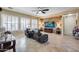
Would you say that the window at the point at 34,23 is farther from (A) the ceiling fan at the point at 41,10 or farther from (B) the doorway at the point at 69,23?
(B) the doorway at the point at 69,23

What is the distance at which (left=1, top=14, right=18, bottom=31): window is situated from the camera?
2412mm

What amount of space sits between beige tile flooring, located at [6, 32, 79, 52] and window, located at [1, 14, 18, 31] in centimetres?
27

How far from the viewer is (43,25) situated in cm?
277

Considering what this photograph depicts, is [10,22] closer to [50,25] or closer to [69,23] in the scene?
[50,25]

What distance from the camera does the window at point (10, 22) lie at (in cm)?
241

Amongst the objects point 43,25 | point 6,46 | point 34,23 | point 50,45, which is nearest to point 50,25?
point 43,25

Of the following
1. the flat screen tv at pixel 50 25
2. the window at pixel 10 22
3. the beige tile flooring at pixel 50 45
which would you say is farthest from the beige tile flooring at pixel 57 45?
the window at pixel 10 22

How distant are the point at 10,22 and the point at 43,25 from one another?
941 mm
